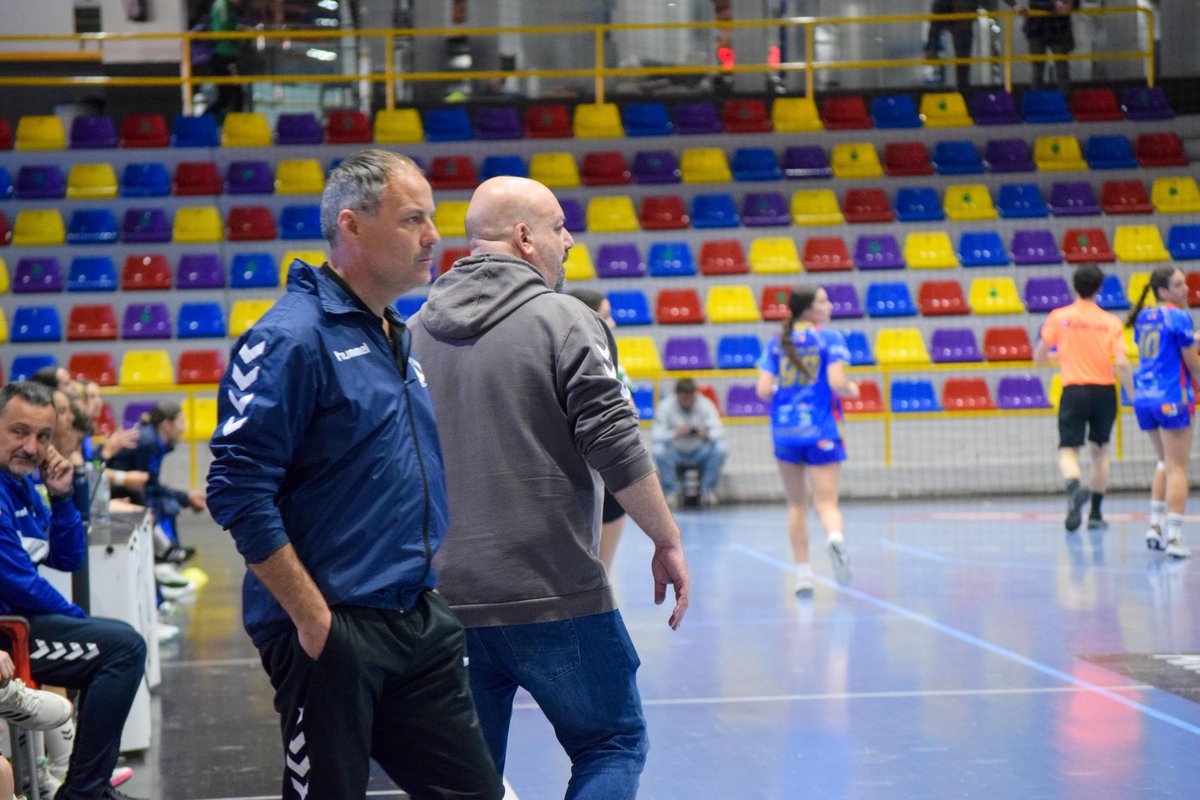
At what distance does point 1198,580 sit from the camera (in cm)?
918

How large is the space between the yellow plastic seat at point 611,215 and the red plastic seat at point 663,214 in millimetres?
158

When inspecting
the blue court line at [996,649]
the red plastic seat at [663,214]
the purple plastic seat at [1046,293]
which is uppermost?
the red plastic seat at [663,214]

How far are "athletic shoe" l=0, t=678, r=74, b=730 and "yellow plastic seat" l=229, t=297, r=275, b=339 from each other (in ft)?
39.0

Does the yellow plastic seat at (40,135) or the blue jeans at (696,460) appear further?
the yellow plastic seat at (40,135)

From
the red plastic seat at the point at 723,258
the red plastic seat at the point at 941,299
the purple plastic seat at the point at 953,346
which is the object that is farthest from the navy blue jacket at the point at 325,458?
the red plastic seat at the point at 941,299

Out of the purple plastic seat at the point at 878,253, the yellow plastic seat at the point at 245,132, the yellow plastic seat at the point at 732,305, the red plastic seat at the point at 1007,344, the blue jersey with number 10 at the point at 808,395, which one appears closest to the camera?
the blue jersey with number 10 at the point at 808,395

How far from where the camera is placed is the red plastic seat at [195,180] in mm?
17344

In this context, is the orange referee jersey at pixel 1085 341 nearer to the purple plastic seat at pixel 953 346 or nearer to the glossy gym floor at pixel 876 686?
the glossy gym floor at pixel 876 686

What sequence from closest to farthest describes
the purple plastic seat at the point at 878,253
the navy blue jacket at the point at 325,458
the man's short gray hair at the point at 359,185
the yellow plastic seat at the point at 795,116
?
1. the navy blue jacket at the point at 325,458
2. the man's short gray hair at the point at 359,185
3. the purple plastic seat at the point at 878,253
4. the yellow plastic seat at the point at 795,116

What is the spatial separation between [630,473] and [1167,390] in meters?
7.85

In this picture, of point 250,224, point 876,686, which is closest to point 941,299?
point 250,224

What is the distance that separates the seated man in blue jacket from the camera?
14.6ft

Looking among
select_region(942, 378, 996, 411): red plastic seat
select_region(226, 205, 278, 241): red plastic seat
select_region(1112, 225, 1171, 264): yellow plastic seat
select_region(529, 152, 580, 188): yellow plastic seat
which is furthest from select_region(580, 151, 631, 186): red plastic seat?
select_region(1112, 225, 1171, 264): yellow plastic seat

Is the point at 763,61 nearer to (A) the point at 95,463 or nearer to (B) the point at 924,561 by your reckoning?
(B) the point at 924,561
